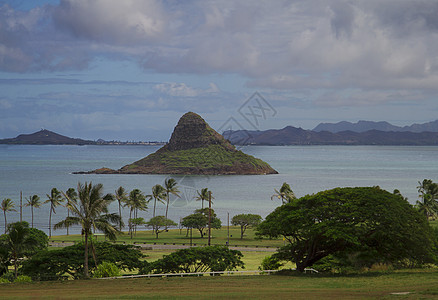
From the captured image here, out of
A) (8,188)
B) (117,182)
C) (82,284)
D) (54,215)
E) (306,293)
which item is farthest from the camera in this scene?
(117,182)

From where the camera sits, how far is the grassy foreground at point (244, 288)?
74.2 feet

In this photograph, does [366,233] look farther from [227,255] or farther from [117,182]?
[117,182]

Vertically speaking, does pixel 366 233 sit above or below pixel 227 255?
above

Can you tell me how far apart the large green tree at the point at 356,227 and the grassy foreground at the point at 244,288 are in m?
2.12

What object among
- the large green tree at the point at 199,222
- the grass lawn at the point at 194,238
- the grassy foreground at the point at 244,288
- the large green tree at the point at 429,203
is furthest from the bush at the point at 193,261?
the large green tree at the point at 429,203

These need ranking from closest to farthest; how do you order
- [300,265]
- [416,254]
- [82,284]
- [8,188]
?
[82,284]
[416,254]
[300,265]
[8,188]

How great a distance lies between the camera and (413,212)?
33.5 metres

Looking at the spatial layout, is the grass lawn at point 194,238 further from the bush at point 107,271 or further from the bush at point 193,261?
the bush at point 107,271

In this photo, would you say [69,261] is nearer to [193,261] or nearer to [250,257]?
[193,261]

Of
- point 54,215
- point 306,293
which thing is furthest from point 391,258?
point 54,215

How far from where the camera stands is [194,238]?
8900cm

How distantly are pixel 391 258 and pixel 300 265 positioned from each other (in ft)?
20.1

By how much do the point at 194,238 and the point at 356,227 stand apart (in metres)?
59.0

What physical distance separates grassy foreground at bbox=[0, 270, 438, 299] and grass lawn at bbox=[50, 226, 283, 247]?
46823 millimetres
